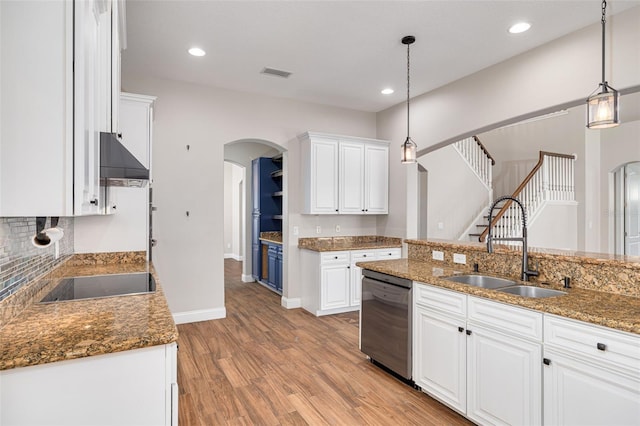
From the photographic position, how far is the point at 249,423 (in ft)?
7.84

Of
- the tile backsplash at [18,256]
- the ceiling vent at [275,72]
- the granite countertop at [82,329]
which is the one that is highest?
the ceiling vent at [275,72]

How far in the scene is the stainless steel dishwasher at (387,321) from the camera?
9.15 feet

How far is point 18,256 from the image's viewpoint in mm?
1643

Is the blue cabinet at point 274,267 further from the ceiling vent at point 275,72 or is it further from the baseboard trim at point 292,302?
→ the ceiling vent at point 275,72

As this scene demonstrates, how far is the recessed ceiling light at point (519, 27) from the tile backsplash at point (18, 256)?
373 centimetres

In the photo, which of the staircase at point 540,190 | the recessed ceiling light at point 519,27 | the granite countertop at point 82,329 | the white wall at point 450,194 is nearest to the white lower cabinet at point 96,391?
the granite countertop at point 82,329

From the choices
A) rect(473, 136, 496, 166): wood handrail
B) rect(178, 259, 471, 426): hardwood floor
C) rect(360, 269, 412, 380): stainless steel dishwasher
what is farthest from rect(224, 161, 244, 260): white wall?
rect(360, 269, 412, 380): stainless steel dishwasher

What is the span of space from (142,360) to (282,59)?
324cm

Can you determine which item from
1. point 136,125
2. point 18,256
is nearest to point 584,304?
point 18,256

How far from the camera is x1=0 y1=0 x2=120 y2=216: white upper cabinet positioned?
1.19 metres

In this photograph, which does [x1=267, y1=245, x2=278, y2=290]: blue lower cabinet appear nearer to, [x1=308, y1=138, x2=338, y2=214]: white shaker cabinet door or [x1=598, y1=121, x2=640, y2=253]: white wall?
[x1=308, y1=138, x2=338, y2=214]: white shaker cabinet door

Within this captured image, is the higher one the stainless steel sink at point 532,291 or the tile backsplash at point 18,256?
the tile backsplash at point 18,256

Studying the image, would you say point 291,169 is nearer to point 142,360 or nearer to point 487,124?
point 487,124

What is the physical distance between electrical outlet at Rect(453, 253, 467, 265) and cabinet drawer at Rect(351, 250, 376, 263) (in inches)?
78.0
